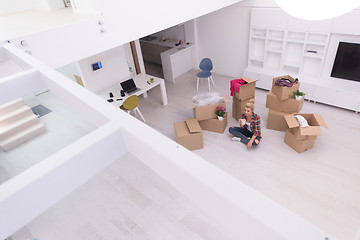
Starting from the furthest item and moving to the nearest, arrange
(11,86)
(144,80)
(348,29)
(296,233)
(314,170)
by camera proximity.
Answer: (144,80), (348,29), (314,170), (11,86), (296,233)

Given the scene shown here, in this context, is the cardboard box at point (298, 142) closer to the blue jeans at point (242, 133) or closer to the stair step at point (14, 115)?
the blue jeans at point (242, 133)

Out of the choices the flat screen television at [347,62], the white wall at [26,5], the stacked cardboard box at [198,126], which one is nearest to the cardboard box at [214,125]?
the stacked cardboard box at [198,126]

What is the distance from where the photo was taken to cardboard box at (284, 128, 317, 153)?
393cm

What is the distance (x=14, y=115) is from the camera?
5.17 metres

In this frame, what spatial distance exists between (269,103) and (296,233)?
4649mm

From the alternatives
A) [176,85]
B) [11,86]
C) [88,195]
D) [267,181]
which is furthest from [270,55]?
[11,86]

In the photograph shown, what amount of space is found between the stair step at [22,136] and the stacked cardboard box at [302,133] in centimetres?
502

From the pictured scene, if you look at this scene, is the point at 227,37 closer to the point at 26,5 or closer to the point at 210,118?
the point at 210,118

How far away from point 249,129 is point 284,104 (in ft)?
2.70

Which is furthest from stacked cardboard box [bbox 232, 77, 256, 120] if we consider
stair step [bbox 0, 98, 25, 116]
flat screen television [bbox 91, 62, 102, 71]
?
stair step [bbox 0, 98, 25, 116]

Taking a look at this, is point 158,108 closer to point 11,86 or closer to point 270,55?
point 270,55

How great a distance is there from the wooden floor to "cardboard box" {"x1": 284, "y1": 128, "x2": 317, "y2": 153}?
0.10 metres

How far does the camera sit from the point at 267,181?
367 cm

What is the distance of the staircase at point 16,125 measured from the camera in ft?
16.2
